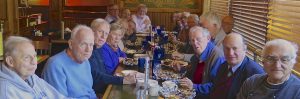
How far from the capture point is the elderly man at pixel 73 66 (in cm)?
281

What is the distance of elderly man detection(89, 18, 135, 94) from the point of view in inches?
132

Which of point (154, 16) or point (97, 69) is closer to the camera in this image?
point (97, 69)

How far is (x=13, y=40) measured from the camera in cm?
238

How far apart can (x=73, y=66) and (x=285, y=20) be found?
1.77 meters

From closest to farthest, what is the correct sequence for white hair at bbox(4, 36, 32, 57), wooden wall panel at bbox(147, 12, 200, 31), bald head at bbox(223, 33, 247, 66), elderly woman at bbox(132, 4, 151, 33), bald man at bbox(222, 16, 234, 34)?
white hair at bbox(4, 36, 32, 57), bald head at bbox(223, 33, 247, 66), bald man at bbox(222, 16, 234, 34), elderly woman at bbox(132, 4, 151, 33), wooden wall panel at bbox(147, 12, 200, 31)

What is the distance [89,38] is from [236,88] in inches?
44.3

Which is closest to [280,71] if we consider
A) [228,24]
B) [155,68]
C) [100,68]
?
[155,68]

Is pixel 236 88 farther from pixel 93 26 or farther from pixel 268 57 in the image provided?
pixel 93 26

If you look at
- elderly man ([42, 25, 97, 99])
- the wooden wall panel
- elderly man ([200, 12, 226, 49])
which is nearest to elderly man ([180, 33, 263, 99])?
elderly man ([42, 25, 97, 99])

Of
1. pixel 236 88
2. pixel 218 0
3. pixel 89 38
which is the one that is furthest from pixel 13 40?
pixel 218 0

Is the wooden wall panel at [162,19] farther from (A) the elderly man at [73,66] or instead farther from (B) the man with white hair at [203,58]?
(A) the elderly man at [73,66]

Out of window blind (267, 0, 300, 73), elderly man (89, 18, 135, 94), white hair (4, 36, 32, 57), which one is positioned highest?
window blind (267, 0, 300, 73)

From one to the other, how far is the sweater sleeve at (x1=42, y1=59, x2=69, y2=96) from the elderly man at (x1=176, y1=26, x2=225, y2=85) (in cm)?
124

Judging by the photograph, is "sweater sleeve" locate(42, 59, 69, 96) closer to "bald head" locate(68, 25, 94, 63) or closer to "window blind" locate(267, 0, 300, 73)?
"bald head" locate(68, 25, 94, 63)
